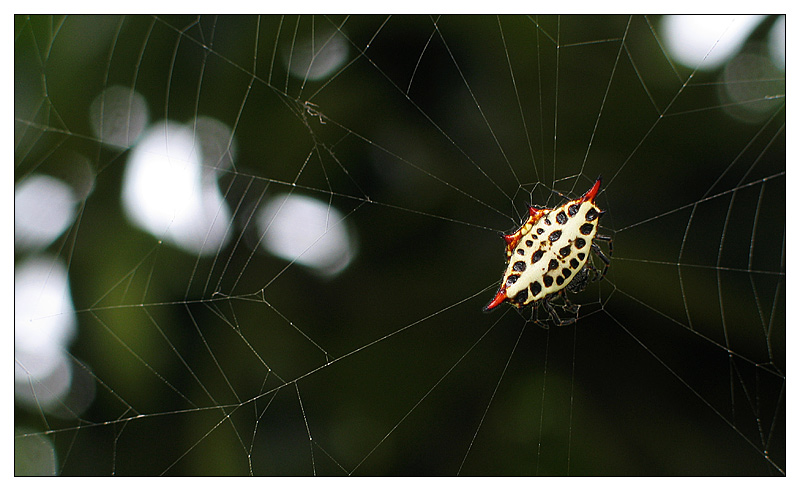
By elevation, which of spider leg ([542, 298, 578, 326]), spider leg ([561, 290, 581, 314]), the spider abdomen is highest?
the spider abdomen

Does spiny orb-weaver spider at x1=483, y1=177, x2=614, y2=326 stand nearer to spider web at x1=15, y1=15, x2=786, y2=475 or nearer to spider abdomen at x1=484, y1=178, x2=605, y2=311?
spider abdomen at x1=484, y1=178, x2=605, y2=311

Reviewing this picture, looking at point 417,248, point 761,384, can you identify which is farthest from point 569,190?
point 761,384

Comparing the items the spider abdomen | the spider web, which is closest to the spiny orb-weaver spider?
the spider abdomen

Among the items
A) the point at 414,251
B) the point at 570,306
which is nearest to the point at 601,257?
the point at 570,306

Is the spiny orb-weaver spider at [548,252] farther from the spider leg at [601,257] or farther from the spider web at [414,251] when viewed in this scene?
the spider web at [414,251]

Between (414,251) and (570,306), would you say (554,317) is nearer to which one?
(570,306)
